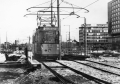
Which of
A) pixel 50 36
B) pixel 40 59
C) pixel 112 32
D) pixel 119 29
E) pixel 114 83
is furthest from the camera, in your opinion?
pixel 112 32

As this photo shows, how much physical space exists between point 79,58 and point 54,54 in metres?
4.50

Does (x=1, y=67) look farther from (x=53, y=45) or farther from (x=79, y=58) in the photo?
(x=79, y=58)

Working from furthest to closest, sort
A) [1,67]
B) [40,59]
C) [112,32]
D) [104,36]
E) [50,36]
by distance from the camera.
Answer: [104,36], [112,32], [40,59], [50,36], [1,67]

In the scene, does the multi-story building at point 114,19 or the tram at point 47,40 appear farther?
the multi-story building at point 114,19

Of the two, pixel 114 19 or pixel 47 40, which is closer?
pixel 47 40

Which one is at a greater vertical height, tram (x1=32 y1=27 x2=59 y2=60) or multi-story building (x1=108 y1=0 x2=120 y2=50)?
multi-story building (x1=108 y1=0 x2=120 y2=50)

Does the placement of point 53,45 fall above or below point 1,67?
→ above

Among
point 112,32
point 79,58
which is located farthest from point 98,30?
point 79,58

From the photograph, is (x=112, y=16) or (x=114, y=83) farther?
(x=112, y=16)

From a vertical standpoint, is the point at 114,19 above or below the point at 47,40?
above

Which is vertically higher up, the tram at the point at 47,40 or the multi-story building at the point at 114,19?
the multi-story building at the point at 114,19

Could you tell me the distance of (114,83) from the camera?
841cm

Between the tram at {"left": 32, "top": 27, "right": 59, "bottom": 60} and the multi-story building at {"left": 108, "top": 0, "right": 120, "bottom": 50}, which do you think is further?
the multi-story building at {"left": 108, "top": 0, "right": 120, "bottom": 50}

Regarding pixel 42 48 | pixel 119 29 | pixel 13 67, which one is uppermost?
pixel 119 29
